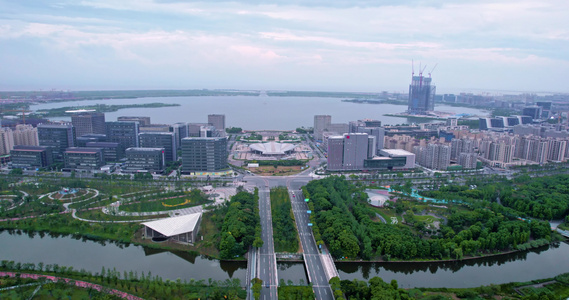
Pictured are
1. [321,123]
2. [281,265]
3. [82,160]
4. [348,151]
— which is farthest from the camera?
[321,123]

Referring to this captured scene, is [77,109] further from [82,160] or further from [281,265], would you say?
[281,265]

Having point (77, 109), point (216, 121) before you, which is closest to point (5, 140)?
point (216, 121)

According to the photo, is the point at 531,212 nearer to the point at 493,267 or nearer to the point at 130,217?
the point at 493,267

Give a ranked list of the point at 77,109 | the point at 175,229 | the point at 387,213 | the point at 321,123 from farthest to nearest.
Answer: the point at 77,109
the point at 321,123
the point at 387,213
the point at 175,229

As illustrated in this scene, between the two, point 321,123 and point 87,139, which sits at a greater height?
point 321,123

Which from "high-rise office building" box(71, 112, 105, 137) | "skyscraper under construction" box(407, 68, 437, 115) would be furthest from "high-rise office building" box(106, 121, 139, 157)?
"skyscraper under construction" box(407, 68, 437, 115)

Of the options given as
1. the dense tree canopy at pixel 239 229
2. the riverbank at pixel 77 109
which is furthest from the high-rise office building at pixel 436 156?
the riverbank at pixel 77 109
